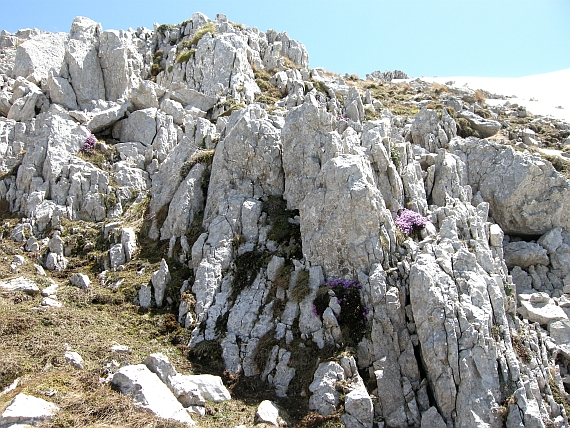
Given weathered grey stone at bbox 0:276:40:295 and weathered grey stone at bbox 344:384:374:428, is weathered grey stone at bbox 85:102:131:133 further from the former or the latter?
weathered grey stone at bbox 344:384:374:428

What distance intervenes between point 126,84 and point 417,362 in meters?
34.7

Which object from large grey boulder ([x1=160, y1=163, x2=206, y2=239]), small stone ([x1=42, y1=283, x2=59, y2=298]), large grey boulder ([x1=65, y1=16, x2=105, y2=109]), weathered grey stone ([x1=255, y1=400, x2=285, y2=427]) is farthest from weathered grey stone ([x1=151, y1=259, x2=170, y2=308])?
large grey boulder ([x1=65, y1=16, x2=105, y2=109])

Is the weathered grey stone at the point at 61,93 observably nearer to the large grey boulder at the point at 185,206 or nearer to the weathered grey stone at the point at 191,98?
the weathered grey stone at the point at 191,98

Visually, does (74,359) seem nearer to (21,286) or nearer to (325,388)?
(21,286)

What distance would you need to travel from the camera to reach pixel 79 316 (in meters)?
22.3

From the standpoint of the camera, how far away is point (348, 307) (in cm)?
2025

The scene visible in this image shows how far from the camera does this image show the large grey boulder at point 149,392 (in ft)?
51.5

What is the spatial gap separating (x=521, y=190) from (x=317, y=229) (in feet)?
56.2

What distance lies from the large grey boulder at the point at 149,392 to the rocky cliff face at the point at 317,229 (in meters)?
4.56

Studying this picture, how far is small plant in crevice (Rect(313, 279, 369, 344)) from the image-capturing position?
19.9 m

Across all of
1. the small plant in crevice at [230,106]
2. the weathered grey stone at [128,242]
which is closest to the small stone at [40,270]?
the weathered grey stone at [128,242]

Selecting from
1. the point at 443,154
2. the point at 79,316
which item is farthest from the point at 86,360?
the point at 443,154

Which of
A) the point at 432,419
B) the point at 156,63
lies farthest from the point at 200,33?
the point at 432,419

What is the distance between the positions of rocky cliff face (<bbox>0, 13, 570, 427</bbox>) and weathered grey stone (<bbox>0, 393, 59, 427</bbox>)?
7591 mm
